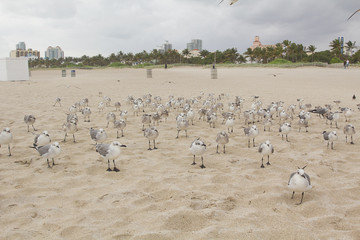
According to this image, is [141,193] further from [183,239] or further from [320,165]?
[320,165]

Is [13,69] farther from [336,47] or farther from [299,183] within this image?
[336,47]

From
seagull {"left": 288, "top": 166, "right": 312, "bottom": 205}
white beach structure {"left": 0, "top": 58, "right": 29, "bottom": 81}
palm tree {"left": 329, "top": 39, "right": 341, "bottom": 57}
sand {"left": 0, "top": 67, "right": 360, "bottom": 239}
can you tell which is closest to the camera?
sand {"left": 0, "top": 67, "right": 360, "bottom": 239}

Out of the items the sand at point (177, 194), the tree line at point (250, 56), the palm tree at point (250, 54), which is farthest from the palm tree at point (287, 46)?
the sand at point (177, 194)

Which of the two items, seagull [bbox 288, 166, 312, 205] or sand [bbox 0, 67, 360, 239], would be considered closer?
sand [bbox 0, 67, 360, 239]

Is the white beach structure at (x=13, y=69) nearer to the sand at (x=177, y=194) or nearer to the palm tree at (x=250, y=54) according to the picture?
the sand at (x=177, y=194)

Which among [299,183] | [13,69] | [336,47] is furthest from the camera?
[336,47]

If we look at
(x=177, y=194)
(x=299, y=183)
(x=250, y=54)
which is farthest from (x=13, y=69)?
(x=250, y=54)

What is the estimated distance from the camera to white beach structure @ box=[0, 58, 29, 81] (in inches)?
1423

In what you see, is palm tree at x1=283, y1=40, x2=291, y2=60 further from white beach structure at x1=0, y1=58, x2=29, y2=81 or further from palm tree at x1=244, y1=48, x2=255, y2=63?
white beach structure at x1=0, y1=58, x2=29, y2=81

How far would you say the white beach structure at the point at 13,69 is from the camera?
3616cm

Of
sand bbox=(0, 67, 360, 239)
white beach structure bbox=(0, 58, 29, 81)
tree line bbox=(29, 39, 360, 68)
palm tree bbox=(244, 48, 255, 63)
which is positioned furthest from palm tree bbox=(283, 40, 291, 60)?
sand bbox=(0, 67, 360, 239)

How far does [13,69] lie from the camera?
36719 mm

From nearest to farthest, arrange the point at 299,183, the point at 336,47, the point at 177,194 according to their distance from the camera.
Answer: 1. the point at 299,183
2. the point at 177,194
3. the point at 336,47

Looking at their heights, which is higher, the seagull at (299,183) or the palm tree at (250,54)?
the palm tree at (250,54)
